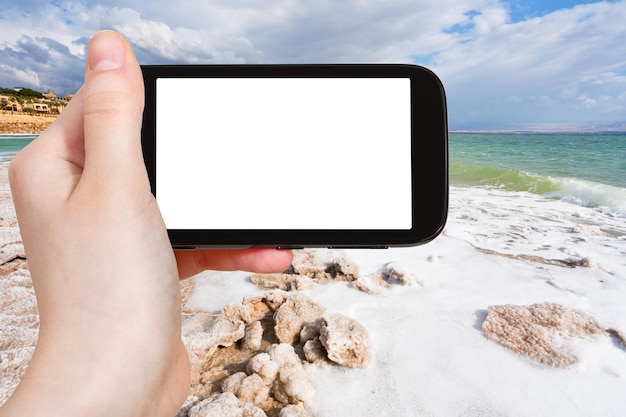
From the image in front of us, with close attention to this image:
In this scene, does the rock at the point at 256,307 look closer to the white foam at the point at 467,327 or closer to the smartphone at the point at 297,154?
the white foam at the point at 467,327

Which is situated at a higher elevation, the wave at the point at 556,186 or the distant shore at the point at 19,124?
the distant shore at the point at 19,124

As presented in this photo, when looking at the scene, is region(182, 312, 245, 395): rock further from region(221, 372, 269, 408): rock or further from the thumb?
the thumb

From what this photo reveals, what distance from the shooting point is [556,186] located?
1054 cm

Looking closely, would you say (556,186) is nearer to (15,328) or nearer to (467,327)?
(467,327)

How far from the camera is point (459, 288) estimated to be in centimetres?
312

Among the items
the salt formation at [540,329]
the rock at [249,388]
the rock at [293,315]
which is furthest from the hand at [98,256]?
the salt formation at [540,329]

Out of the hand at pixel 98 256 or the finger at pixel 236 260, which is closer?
the hand at pixel 98 256

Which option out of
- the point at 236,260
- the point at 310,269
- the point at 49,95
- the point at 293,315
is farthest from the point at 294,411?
the point at 49,95

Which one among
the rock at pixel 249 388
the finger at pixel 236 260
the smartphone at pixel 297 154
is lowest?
the rock at pixel 249 388

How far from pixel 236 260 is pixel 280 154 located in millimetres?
700

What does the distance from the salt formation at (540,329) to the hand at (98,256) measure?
2.24m

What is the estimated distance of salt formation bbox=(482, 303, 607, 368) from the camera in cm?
226

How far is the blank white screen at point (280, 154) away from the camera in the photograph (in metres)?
1.40

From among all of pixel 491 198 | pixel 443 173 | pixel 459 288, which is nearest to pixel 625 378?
pixel 459 288
